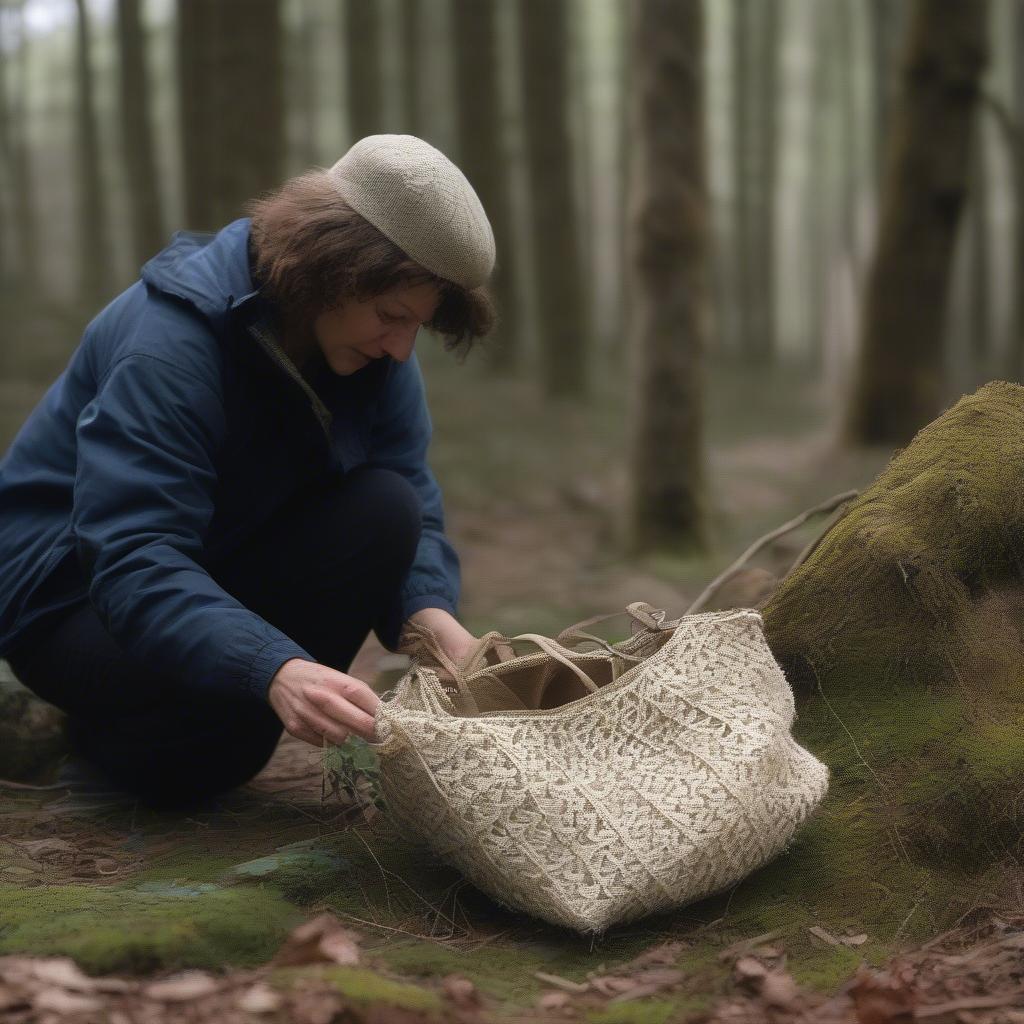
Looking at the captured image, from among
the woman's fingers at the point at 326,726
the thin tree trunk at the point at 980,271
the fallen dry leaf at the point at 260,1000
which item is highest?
the woman's fingers at the point at 326,726

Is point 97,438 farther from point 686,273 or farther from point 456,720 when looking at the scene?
point 686,273

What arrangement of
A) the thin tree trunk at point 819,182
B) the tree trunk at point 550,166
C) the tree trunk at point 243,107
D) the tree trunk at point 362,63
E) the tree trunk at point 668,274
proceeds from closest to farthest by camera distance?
the tree trunk at point 668,274 < the tree trunk at point 243,107 < the tree trunk at point 550,166 < the tree trunk at point 362,63 < the thin tree trunk at point 819,182

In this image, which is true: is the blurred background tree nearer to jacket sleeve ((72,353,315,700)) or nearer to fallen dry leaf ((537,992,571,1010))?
jacket sleeve ((72,353,315,700))

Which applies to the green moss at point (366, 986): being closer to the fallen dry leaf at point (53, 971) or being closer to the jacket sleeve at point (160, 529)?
the fallen dry leaf at point (53, 971)

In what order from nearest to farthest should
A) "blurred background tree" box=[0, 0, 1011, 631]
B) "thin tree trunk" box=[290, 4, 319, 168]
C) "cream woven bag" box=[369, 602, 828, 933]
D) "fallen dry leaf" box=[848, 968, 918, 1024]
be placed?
"fallen dry leaf" box=[848, 968, 918, 1024], "cream woven bag" box=[369, 602, 828, 933], "blurred background tree" box=[0, 0, 1011, 631], "thin tree trunk" box=[290, 4, 319, 168]

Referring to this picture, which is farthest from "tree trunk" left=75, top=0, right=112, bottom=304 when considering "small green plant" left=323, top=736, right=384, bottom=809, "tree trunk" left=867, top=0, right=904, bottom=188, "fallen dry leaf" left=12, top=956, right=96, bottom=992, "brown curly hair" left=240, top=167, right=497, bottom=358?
"fallen dry leaf" left=12, top=956, right=96, bottom=992

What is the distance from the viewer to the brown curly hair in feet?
8.60

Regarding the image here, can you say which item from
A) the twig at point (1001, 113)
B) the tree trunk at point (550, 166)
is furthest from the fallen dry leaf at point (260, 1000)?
the tree trunk at point (550, 166)

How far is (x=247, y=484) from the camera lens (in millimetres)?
2916

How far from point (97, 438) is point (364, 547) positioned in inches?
26.6

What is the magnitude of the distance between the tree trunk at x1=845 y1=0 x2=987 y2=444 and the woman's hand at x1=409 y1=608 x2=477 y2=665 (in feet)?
22.1

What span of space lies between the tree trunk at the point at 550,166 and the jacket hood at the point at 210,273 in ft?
32.5

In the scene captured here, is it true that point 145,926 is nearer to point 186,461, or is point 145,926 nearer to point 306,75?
point 186,461

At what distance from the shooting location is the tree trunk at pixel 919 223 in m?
8.61
